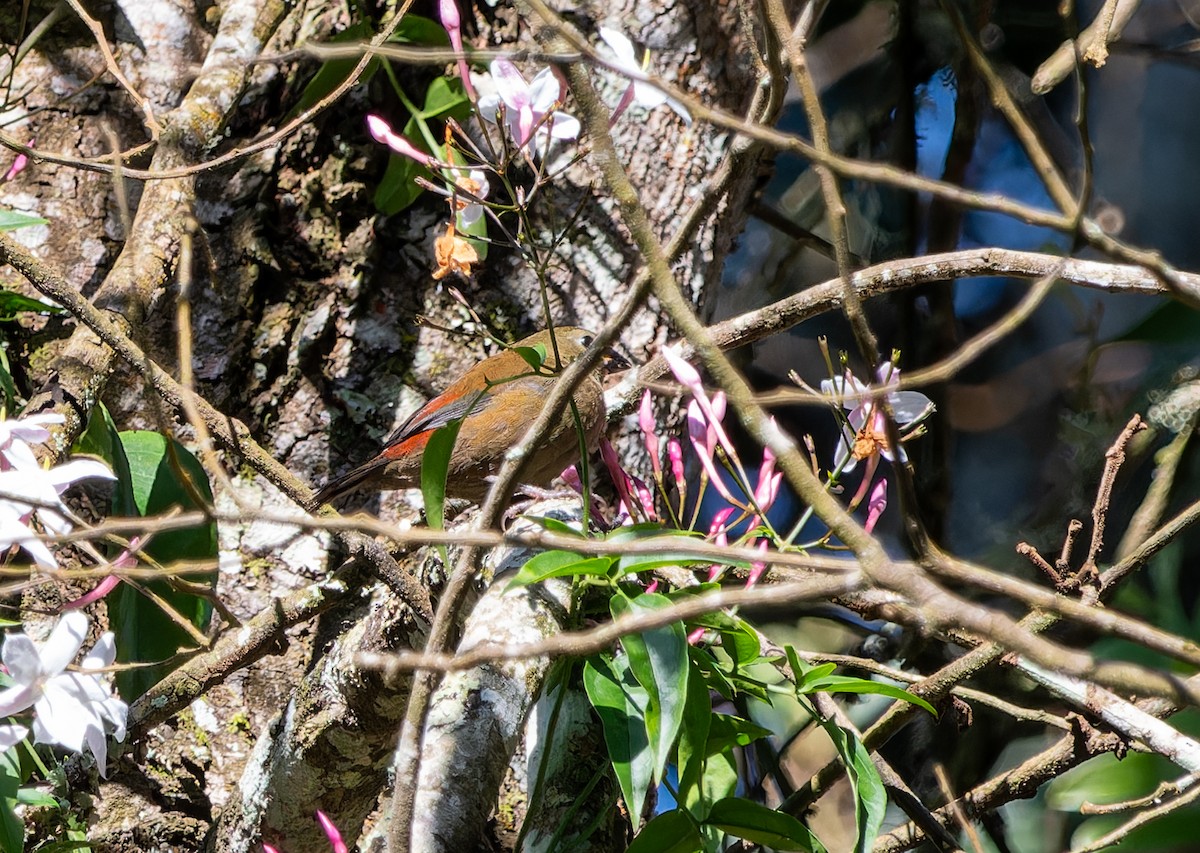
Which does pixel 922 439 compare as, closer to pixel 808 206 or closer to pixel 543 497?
→ pixel 808 206

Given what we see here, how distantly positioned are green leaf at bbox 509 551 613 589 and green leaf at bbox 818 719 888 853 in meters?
0.36

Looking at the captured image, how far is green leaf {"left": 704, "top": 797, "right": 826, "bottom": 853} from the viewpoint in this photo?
133cm

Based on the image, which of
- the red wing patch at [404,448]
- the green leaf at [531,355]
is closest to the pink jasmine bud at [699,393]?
the green leaf at [531,355]

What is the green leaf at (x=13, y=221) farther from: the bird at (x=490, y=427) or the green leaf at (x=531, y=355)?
the green leaf at (x=531, y=355)

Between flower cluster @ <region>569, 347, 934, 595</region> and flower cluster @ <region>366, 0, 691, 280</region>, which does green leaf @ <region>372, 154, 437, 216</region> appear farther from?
flower cluster @ <region>569, 347, 934, 595</region>

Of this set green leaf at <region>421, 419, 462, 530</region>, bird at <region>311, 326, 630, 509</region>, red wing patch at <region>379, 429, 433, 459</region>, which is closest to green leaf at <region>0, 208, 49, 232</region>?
bird at <region>311, 326, 630, 509</region>

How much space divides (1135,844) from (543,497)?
125cm

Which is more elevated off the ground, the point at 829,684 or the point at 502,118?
the point at 502,118

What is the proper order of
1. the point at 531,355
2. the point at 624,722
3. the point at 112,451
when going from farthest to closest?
1. the point at 112,451
2. the point at 531,355
3. the point at 624,722

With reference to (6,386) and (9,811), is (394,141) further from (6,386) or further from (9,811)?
(9,811)

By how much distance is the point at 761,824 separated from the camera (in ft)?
4.38

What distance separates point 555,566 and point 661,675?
0.20 meters

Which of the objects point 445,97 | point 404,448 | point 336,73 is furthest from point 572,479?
point 336,73

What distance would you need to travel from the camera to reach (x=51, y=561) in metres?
1.26
